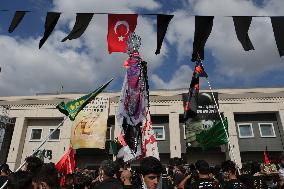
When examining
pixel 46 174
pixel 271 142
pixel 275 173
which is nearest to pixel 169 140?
pixel 271 142

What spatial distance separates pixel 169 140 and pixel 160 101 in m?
3.74

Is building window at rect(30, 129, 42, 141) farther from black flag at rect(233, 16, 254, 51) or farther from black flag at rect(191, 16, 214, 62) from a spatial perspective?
black flag at rect(233, 16, 254, 51)

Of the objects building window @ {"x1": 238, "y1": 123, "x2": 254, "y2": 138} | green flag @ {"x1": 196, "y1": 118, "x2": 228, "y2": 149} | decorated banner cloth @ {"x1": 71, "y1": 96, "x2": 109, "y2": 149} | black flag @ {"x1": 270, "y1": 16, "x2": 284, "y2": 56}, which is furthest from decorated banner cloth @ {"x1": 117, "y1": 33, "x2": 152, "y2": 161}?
building window @ {"x1": 238, "y1": 123, "x2": 254, "y2": 138}

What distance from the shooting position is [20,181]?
3.39 m

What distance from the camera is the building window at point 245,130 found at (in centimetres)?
2708

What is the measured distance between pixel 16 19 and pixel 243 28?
591 cm

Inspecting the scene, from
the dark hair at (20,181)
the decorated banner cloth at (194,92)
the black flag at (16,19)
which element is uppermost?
the black flag at (16,19)

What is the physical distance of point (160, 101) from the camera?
91.1 feet

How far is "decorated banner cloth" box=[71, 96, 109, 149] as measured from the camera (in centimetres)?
2577

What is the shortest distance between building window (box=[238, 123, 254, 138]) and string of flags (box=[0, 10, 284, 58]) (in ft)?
68.7

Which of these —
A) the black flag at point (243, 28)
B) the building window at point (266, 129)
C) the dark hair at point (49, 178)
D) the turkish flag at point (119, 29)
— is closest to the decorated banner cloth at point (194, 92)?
the black flag at point (243, 28)

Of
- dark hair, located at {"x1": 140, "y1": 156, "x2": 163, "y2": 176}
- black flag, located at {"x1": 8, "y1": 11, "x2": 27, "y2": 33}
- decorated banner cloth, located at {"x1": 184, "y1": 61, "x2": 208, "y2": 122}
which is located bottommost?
dark hair, located at {"x1": 140, "y1": 156, "x2": 163, "y2": 176}

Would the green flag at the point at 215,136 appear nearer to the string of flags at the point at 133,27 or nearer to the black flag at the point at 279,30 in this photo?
the string of flags at the point at 133,27

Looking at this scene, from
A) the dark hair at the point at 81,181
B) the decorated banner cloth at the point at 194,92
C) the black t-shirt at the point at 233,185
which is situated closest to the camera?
the dark hair at the point at 81,181
